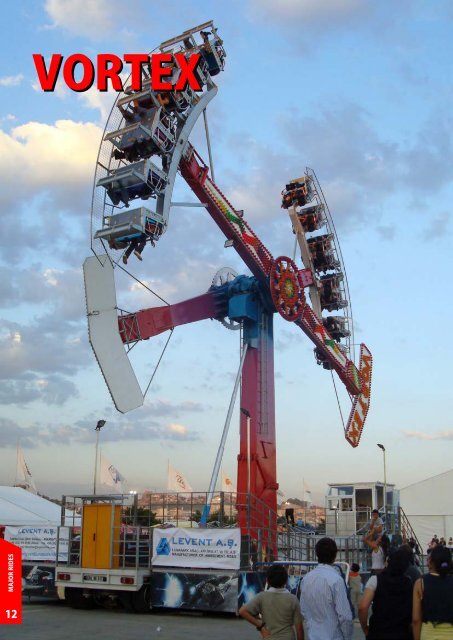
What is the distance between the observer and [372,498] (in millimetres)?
29938

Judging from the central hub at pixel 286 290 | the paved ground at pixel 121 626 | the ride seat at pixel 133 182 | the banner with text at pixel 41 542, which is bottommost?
the paved ground at pixel 121 626

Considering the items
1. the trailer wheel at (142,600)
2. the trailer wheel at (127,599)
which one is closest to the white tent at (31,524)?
the trailer wheel at (127,599)

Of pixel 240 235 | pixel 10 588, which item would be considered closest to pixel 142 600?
pixel 10 588

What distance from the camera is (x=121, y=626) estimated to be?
15.0 m

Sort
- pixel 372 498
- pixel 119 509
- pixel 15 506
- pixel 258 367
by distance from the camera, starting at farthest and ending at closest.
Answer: pixel 15 506 < pixel 372 498 < pixel 258 367 < pixel 119 509

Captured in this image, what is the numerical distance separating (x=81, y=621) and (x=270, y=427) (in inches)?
531

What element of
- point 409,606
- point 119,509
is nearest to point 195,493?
point 119,509

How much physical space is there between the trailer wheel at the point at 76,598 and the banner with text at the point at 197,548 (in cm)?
229

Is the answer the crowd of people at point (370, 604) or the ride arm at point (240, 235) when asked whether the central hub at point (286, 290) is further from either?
the crowd of people at point (370, 604)

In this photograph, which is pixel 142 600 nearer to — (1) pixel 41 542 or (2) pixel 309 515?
(1) pixel 41 542

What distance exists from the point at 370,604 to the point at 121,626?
9.96 metres

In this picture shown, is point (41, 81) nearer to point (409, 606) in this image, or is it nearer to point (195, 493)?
point (195, 493)

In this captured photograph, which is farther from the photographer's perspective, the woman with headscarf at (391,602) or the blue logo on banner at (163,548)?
the blue logo on banner at (163,548)

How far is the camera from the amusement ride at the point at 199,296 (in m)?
22.5
